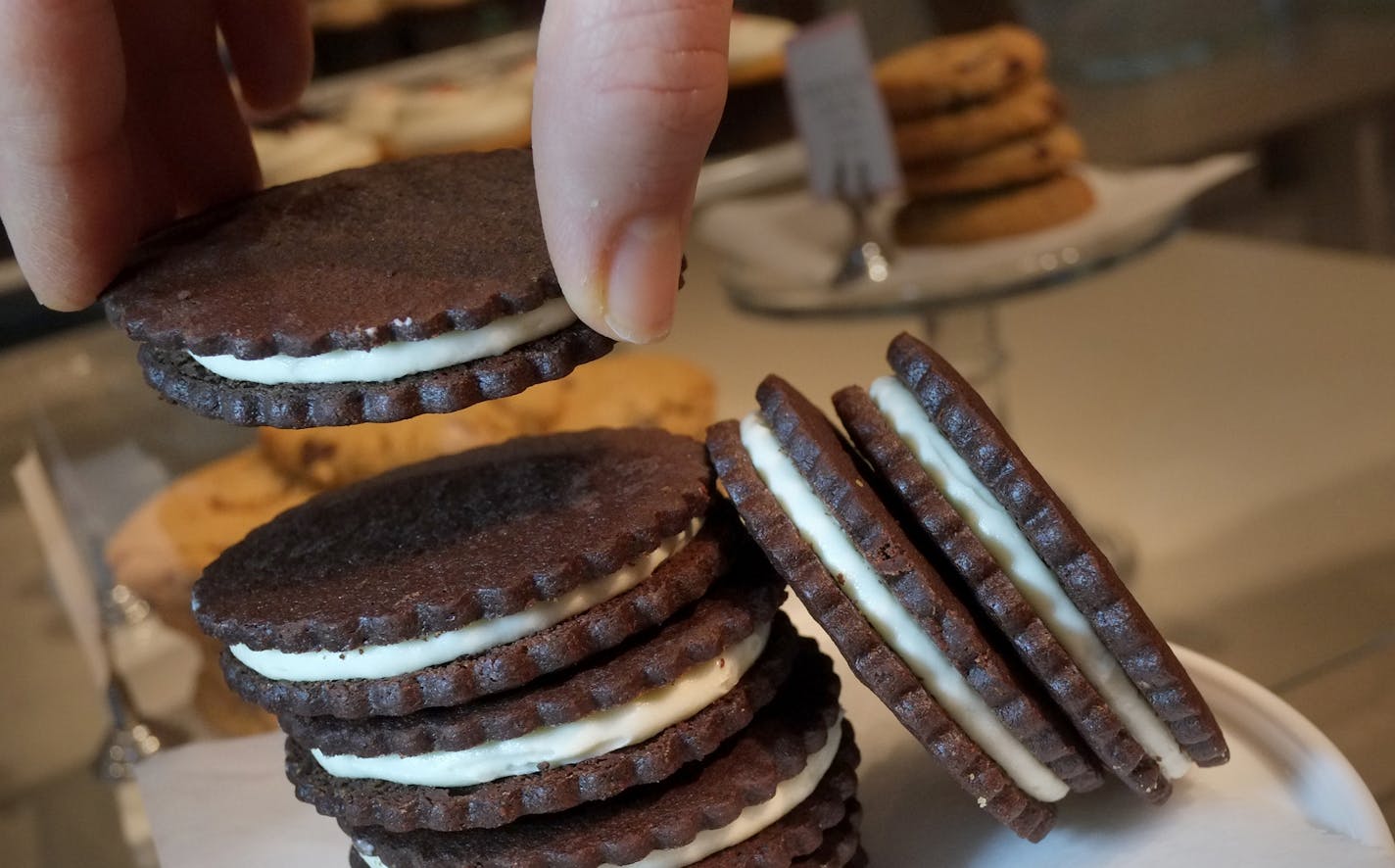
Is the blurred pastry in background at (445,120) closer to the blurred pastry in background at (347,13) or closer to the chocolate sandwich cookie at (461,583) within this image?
the blurred pastry in background at (347,13)

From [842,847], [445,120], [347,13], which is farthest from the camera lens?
[347,13]

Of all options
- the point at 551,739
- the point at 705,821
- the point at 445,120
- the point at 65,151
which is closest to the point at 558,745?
the point at 551,739

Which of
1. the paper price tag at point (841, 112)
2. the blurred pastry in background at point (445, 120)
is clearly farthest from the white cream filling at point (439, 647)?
the blurred pastry in background at point (445, 120)

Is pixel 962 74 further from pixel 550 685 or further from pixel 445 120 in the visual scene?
pixel 550 685

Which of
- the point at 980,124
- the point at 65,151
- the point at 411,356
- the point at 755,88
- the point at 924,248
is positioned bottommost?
the point at 924,248

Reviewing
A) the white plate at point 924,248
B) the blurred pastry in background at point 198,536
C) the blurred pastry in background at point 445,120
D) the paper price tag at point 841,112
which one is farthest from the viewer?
the blurred pastry in background at point 445,120

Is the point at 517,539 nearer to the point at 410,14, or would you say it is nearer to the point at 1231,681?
the point at 1231,681

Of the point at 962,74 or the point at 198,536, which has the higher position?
the point at 962,74
